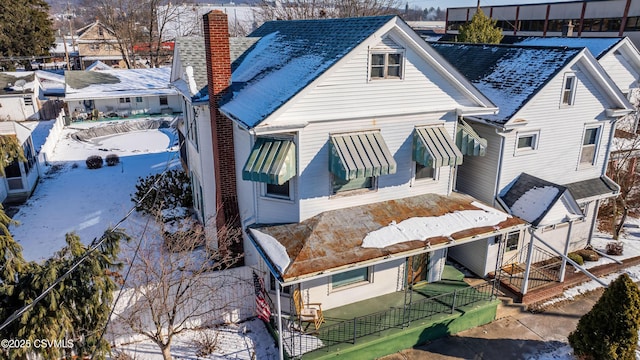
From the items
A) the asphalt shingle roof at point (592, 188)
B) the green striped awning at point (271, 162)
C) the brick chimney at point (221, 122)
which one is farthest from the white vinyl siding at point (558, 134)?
the brick chimney at point (221, 122)

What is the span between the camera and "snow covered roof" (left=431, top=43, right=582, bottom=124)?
631 inches

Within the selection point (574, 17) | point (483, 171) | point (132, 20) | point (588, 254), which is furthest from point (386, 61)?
point (132, 20)

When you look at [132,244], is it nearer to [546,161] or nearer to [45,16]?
[546,161]

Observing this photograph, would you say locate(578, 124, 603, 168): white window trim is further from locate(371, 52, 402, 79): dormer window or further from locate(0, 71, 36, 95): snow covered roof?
locate(0, 71, 36, 95): snow covered roof

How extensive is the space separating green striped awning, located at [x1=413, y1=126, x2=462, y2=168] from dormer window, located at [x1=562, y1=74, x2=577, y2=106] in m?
6.01

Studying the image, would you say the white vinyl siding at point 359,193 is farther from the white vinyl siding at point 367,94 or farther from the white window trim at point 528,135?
the white window trim at point 528,135

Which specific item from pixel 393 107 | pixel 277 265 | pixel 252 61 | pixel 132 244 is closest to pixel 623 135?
pixel 393 107

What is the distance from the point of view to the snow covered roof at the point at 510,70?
1603cm

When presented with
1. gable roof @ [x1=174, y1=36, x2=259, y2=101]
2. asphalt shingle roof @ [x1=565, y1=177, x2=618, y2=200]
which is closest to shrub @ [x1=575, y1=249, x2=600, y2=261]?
asphalt shingle roof @ [x1=565, y1=177, x2=618, y2=200]

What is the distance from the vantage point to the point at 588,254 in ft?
60.8

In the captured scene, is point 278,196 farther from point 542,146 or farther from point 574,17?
point 574,17

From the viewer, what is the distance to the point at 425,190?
49.9ft

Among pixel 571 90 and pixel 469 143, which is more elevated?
pixel 571 90

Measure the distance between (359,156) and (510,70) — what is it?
30.4 feet
